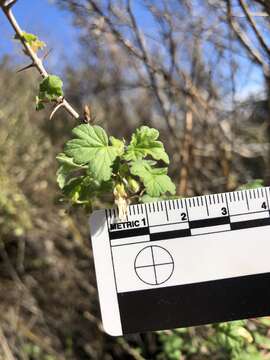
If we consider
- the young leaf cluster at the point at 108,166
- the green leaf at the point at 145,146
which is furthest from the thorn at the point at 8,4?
the green leaf at the point at 145,146

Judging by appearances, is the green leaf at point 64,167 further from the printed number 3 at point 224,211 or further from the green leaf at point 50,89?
the printed number 3 at point 224,211

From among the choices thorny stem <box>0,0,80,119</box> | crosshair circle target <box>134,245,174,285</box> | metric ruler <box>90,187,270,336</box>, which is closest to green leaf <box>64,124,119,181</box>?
thorny stem <box>0,0,80,119</box>

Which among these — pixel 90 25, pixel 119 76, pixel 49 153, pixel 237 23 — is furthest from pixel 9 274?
pixel 237 23

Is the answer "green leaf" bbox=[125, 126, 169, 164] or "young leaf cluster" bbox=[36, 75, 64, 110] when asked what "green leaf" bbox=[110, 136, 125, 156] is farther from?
"young leaf cluster" bbox=[36, 75, 64, 110]

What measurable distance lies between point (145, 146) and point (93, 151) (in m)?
0.16

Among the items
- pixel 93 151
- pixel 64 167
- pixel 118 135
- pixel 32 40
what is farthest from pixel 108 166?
pixel 118 135

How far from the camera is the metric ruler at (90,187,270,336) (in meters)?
1.40

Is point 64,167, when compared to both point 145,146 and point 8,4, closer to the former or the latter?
point 145,146

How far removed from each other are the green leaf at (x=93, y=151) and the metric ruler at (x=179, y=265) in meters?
0.23

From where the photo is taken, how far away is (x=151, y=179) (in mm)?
1254

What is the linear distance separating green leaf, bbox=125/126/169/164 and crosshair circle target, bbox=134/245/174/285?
0.30 m

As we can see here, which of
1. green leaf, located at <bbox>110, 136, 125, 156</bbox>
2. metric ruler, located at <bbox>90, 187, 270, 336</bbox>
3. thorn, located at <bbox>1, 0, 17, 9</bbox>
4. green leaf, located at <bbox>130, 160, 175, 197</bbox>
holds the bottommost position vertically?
metric ruler, located at <bbox>90, 187, 270, 336</bbox>

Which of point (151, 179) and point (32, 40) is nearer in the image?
point (151, 179)

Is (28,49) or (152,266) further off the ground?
(28,49)
